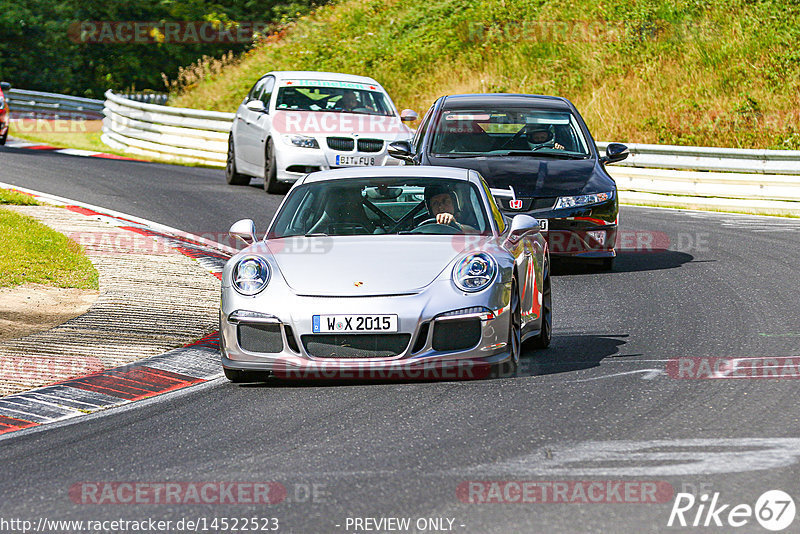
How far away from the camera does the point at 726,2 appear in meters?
31.1

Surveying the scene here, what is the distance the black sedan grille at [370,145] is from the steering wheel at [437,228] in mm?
10296

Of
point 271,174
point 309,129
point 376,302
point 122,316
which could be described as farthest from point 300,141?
point 376,302

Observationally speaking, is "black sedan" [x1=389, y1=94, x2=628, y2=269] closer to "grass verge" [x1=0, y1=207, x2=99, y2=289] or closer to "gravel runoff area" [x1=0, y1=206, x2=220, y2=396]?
"gravel runoff area" [x1=0, y1=206, x2=220, y2=396]

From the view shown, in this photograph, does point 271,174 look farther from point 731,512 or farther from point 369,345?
point 731,512

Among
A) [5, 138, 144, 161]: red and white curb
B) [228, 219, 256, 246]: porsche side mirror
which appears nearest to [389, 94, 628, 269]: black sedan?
[228, 219, 256, 246]: porsche side mirror

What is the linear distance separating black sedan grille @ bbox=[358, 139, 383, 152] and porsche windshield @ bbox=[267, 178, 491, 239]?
9883mm

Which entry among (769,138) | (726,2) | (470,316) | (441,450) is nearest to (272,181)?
(769,138)

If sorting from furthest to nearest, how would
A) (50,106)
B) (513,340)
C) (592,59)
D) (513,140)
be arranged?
(50,106), (592,59), (513,140), (513,340)

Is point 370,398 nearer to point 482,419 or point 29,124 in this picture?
point 482,419

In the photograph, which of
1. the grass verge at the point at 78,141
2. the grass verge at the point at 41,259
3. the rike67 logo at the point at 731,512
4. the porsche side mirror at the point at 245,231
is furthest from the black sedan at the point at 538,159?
the grass verge at the point at 78,141

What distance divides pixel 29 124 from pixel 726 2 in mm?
17522

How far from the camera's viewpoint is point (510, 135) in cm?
1388

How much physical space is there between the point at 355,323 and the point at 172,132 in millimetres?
19912

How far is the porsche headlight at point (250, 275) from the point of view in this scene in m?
7.81
